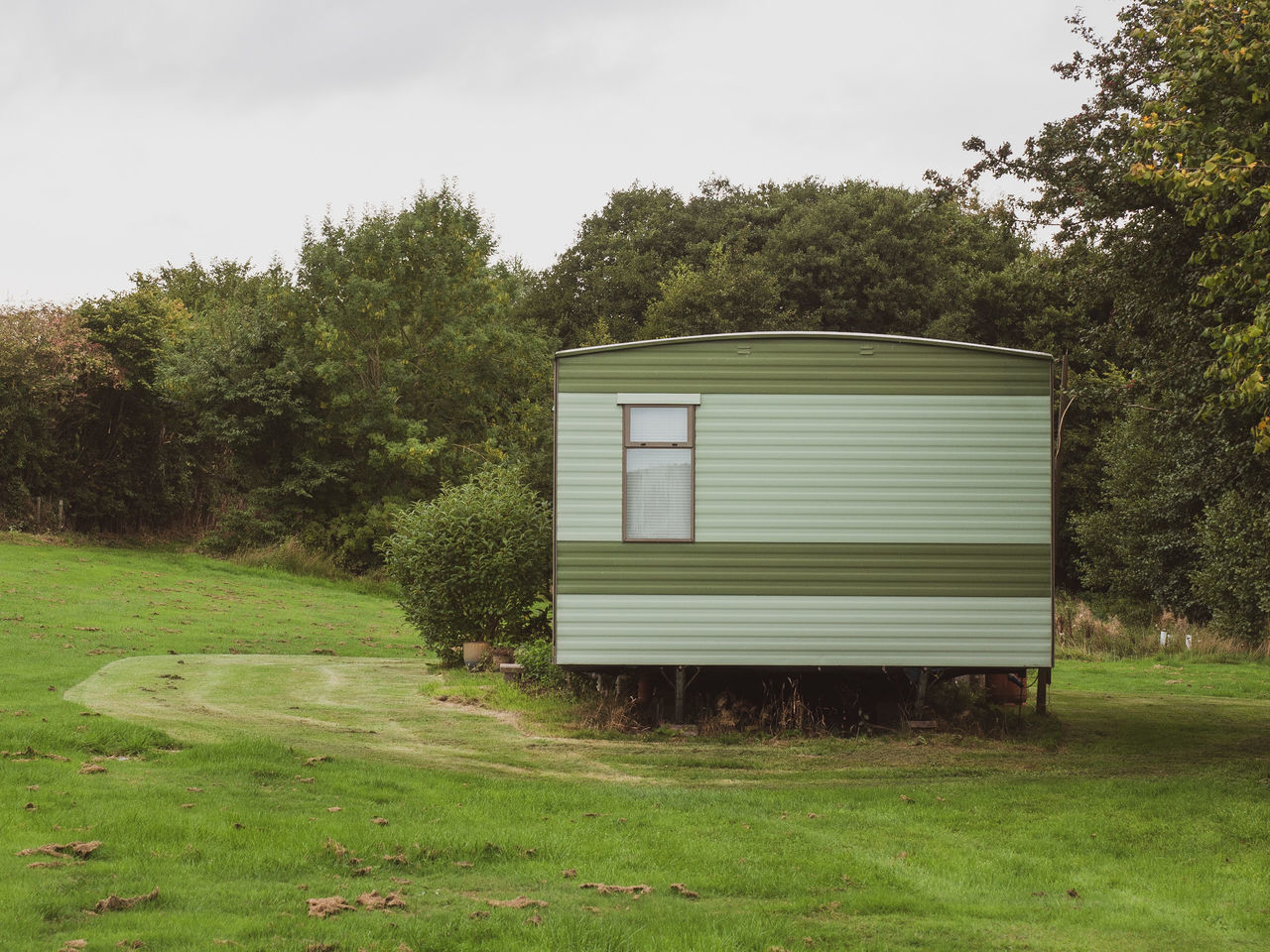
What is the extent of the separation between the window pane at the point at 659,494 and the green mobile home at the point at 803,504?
2 centimetres

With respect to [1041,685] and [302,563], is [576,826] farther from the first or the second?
[302,563]

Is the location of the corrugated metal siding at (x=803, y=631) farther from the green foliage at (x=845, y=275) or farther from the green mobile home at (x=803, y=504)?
the green foliage at (x=845, y=275)

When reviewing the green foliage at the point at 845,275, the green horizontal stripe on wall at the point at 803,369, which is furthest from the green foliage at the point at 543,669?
the green foliage at the point at 845,275

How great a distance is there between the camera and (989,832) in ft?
27.7

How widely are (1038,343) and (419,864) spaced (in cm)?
3202

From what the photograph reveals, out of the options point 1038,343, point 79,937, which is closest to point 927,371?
point 79,937

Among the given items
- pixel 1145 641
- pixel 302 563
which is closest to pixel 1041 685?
pixel 1145 641

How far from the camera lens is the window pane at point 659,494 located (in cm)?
1251

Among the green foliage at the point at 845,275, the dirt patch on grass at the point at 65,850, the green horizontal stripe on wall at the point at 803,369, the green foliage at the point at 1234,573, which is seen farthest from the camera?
the green foliage at the point at 845,275

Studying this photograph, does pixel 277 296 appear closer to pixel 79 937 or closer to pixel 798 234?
pixel 798 234

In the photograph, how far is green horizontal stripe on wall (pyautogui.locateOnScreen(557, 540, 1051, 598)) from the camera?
40.7 feet

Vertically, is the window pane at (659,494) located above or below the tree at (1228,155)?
below

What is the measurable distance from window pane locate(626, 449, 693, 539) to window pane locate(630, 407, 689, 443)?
0.13m

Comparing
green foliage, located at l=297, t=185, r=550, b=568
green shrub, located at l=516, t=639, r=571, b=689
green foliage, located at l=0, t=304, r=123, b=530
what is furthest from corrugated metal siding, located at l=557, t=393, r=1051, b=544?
green foliage, located at l=0, t=304, r=123, b=530
